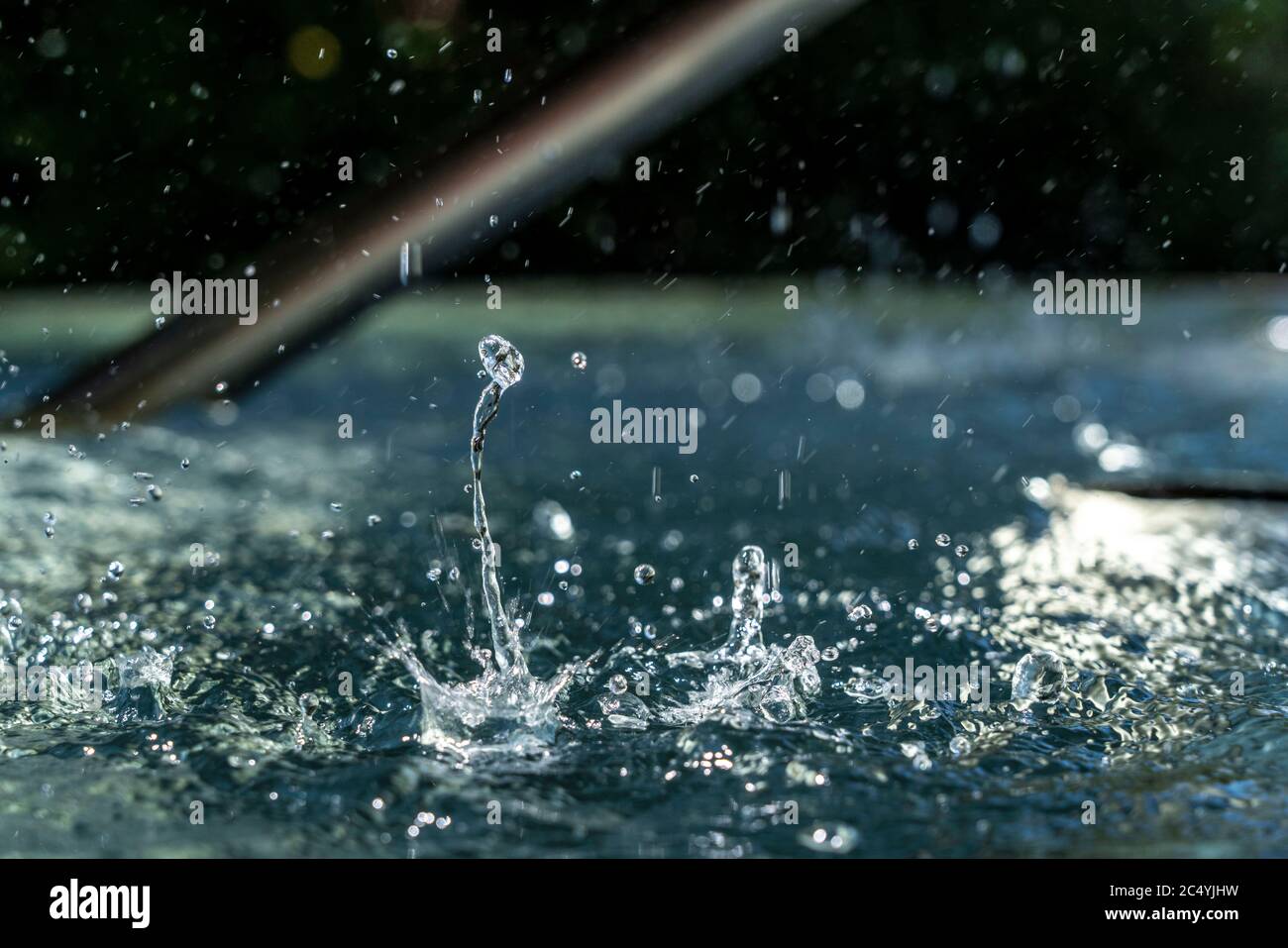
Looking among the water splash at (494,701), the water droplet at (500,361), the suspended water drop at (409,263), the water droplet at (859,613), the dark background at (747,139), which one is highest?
the dark background at (747,139)

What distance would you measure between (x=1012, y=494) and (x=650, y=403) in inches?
52.5

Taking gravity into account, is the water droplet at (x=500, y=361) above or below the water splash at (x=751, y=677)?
above

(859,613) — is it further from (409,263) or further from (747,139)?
(747,139)

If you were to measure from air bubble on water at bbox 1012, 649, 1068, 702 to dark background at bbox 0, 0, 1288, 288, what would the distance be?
17.1 feet

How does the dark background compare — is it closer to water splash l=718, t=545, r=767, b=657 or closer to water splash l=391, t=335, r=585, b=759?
water splash l=718, t=545, r=767, b=657

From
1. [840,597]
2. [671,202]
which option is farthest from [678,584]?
[671,202]

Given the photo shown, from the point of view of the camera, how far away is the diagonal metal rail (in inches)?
116

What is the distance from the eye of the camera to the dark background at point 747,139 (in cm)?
705

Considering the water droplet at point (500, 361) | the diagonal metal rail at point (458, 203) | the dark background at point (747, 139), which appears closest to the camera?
the water droplet at point (500, 361)

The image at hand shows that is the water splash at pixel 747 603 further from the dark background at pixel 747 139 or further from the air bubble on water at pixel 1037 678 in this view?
the dark background at pixel 747 139

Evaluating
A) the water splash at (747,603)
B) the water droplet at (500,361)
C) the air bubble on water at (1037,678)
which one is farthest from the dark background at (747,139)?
the air bubble on water at (1037,678)

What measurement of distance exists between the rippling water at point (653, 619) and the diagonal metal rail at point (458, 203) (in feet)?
0.91

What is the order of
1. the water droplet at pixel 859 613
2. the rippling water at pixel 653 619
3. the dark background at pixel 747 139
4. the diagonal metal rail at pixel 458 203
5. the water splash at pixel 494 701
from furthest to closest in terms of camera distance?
the dark background at pixel 747 139
the diagonal metal rail at pixel 458 203
the water droplet at pixel 859 613
the water splash at pixel 494 701
the rippling water at pixel 653 619

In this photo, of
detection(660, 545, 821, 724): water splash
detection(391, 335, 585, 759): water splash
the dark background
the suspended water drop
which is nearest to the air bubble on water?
detection(660, 545, 821, 724): water splash
